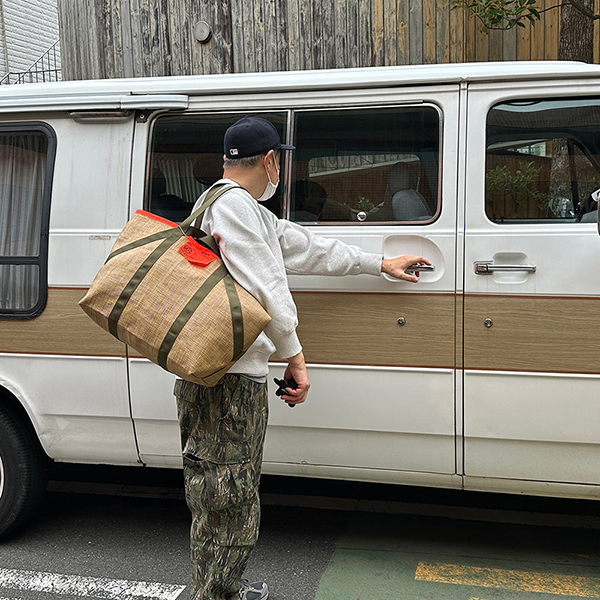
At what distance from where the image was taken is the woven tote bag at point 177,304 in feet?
8.38

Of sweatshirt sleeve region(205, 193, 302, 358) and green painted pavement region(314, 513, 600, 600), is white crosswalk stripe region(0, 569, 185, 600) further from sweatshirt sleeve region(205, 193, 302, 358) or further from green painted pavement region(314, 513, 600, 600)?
sweatshirt sleeve region(205, 193, 302, 358)

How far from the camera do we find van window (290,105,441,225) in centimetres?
323

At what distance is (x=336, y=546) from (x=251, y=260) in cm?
175

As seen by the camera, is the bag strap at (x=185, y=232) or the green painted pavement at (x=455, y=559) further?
the green painted pavement at (x=455, y=559)

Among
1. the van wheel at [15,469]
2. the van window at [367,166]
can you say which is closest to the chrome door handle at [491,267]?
Answer: the van window at [367,166]

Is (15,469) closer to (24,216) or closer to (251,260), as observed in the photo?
(24,216)

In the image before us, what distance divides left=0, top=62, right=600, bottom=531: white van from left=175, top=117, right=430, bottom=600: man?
507 mm

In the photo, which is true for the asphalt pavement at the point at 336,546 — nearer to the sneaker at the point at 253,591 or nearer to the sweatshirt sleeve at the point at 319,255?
the sneaker at the point at 253,591

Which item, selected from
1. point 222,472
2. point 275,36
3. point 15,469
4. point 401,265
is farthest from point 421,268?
point 275,36

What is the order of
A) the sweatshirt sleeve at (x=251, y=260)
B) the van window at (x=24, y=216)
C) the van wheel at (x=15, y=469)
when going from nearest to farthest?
the sweatshirt sleeve at (x=251, y=260)
the van window at (x=24, y=216)
the van wheel at (x=15, y=469)

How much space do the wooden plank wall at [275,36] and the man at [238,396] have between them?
4.53 m

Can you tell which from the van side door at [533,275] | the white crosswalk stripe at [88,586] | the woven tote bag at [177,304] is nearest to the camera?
the woven tote bag at [177,304]

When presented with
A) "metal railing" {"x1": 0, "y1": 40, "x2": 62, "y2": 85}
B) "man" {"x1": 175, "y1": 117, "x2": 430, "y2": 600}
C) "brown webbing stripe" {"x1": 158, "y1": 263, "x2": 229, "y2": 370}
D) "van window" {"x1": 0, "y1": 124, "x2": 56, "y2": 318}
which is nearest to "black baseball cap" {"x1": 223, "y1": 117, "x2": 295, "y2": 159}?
"man" {"x1": 175, "y1": 117, "x2": 430, "y2": 600}

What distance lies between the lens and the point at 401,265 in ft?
10.3
